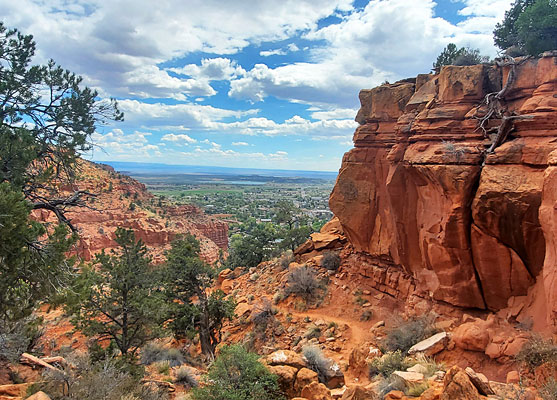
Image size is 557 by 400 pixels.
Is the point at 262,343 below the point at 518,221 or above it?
below

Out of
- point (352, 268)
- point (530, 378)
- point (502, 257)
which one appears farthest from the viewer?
point (352, 268)

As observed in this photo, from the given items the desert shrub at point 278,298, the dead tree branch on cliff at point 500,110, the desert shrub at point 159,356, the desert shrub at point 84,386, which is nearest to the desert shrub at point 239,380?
the desert shrub at point 84,386

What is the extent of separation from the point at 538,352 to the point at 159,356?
43.1 ft

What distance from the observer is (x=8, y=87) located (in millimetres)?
8562

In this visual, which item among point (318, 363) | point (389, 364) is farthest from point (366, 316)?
point (318, 363)

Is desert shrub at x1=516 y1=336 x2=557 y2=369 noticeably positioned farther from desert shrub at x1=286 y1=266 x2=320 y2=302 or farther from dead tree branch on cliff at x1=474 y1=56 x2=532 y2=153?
desert shrub at x1=286 y1=266 x2=320 y2=302

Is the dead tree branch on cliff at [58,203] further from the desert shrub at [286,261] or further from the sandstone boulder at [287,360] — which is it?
the desert shrub at [286,261]

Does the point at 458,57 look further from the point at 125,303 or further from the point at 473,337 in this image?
the point at 125,303

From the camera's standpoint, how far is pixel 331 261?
2017cm

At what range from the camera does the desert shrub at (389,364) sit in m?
9.73

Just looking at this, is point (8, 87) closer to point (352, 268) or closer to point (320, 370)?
point (320, 370)

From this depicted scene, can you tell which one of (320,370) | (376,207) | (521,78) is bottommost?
(320,370)

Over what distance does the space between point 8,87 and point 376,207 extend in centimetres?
1471

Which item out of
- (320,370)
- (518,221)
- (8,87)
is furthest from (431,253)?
(8,87)
